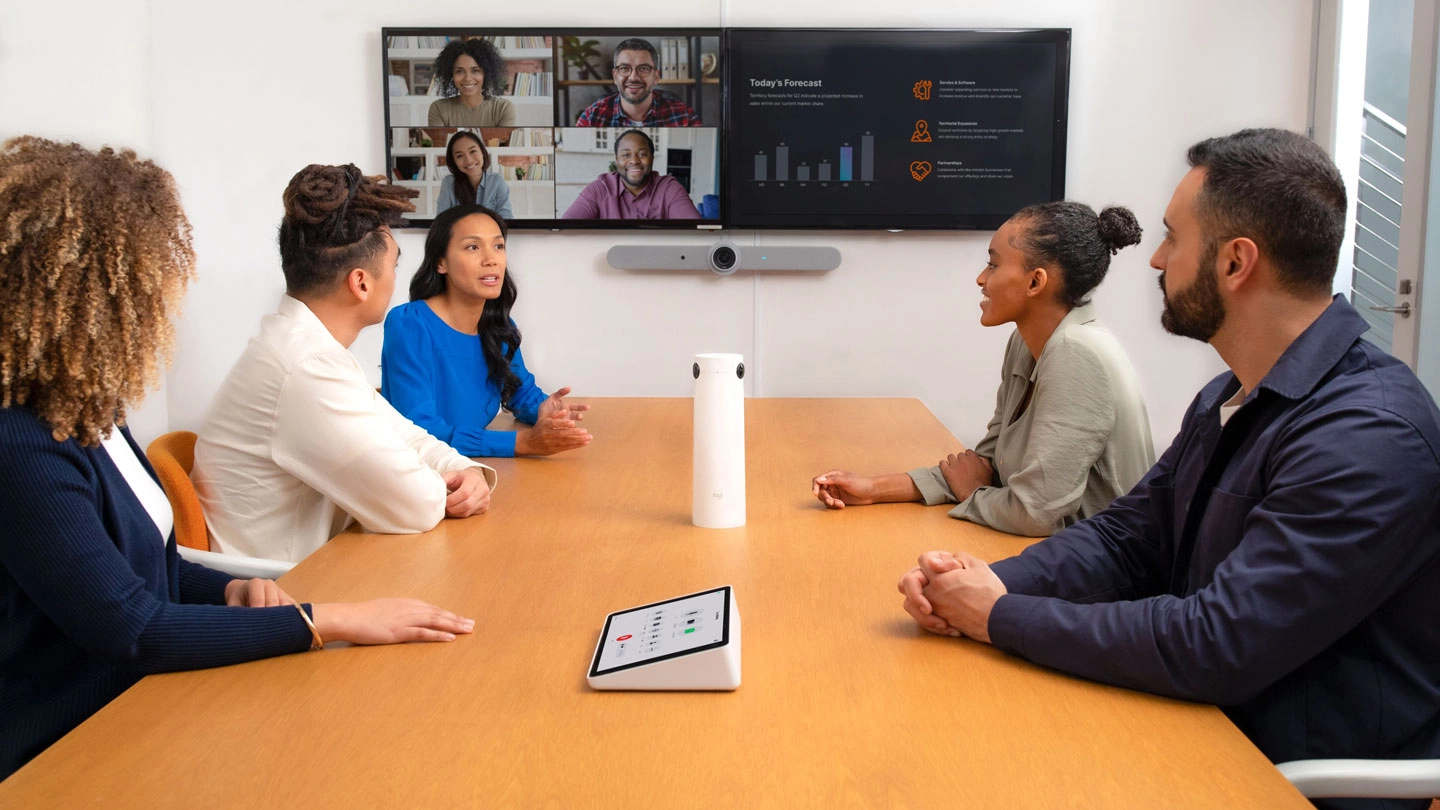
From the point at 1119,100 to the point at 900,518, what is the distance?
2.70m

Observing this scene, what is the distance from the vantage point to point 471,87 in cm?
394

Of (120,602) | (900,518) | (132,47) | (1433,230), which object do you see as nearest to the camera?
(120,602)

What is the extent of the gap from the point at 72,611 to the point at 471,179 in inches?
119

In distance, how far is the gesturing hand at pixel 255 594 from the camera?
1.43 m

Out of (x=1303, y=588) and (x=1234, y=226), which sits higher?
(x=1234, y=226)

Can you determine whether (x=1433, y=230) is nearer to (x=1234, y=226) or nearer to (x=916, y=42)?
(x=916, y=42)

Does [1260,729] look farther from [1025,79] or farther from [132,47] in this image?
[132,47]

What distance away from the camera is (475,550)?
→ 1.71m

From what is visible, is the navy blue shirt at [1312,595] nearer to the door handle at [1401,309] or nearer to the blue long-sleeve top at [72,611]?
the blue long-sleeve top at [72,611]

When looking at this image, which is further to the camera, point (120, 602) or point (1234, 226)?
point (1234, 226)

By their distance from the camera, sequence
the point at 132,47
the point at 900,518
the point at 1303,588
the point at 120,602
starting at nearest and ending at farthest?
1. the point at 1303,588
2. the point at 120,602
3. the point at 900,518
4. the point at 132,47

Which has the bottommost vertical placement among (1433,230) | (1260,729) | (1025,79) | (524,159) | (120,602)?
(1260,729)

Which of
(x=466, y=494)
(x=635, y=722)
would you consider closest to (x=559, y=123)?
(x=466, y=494)

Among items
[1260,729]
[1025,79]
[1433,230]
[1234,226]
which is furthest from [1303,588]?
[1025,79]
